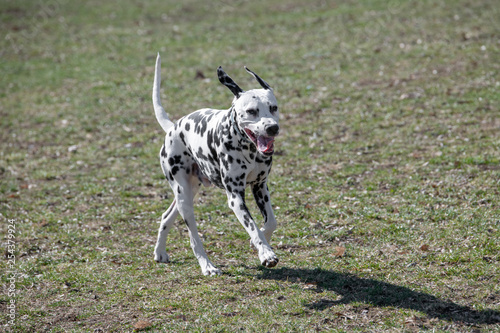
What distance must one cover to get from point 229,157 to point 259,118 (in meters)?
0.71

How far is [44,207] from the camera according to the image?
10.1 meters

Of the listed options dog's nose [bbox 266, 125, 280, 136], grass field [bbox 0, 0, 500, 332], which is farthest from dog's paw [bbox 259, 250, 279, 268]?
dog's nose [bbox 266, 125, 280, 136]

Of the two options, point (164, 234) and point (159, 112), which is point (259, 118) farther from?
point (164, 234)

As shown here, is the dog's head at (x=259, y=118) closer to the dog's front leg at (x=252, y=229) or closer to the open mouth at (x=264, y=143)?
the open mouth at (x=264, y=143)

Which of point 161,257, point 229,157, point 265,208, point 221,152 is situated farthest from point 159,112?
point 265,208

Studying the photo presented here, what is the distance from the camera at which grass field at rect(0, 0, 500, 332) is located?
6199mm

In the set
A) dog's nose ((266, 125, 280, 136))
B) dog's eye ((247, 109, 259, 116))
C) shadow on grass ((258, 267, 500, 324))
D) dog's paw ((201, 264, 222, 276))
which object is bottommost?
shadow on grass ((258, 267, 500, 324))

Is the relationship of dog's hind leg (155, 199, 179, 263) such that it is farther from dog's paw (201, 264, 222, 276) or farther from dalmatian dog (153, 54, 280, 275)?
dog's paw (201, 264, 222, 276)

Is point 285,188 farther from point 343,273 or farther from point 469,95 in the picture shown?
point 469,95

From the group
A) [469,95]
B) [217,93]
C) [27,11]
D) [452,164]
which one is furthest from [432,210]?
[27,11]

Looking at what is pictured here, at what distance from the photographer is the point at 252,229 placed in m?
6.25

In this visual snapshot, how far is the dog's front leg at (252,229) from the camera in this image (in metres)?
5.84

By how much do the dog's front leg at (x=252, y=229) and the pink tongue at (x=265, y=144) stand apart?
78 centimetres

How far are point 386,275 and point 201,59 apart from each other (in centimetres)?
1323
